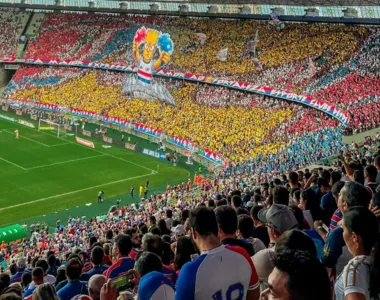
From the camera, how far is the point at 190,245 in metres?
6.91

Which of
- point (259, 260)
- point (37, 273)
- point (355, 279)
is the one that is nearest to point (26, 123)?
point (37, 273)

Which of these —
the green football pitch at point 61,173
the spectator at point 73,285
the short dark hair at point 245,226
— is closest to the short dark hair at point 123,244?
the spectator at point 73,285

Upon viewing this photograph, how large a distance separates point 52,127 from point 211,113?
15.8m

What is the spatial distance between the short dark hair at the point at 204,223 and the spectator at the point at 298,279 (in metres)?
1.37

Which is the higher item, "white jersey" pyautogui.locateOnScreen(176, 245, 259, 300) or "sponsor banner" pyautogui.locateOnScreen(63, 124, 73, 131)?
"white jersey" pyautogui.locateOnScreen(176, 245, 259, 300)

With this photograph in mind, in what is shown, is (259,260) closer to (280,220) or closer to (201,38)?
(280,220)

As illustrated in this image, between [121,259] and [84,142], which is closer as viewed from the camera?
[121,259]

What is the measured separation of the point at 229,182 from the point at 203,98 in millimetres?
21349

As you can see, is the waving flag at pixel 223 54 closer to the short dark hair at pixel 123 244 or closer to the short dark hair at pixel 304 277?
the short dark hair at pixel 123 244

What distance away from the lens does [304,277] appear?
3.27 meters

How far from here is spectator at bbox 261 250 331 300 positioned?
128 inches

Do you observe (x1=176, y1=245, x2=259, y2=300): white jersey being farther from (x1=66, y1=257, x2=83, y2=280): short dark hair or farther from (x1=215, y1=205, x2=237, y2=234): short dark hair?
(x1=66, y1=257, x2=83, y2=280): short dark hair

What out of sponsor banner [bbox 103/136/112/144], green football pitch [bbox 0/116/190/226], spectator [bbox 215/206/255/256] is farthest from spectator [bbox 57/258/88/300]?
sponsor banner [bbox 103/136/112/144]

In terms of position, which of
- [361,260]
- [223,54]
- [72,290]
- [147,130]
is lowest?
[147,130]
